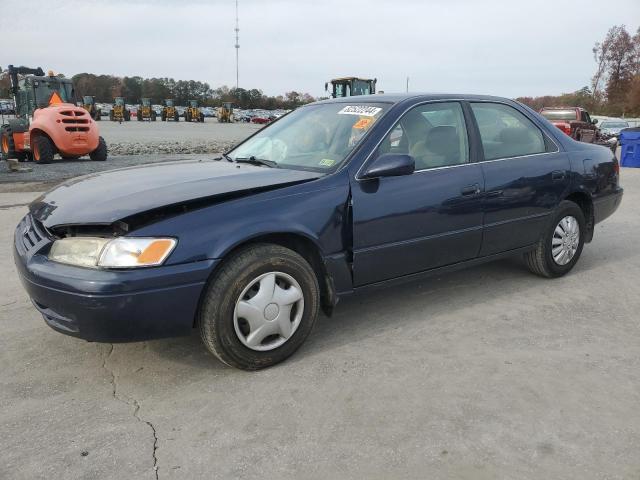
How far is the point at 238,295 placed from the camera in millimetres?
2832

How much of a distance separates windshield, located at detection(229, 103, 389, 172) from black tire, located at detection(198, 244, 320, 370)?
693 mm

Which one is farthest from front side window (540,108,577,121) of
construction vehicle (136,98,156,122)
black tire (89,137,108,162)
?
construction vehicle (136,98,156,122)

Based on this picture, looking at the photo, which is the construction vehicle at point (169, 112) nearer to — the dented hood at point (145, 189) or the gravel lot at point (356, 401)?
the gravel lot at point (356, 401)

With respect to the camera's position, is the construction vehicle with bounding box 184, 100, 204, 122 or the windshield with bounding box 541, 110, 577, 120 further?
the construction vehicle with bounding box 184, 100, 204, 122

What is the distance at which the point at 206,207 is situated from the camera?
279 centimetres

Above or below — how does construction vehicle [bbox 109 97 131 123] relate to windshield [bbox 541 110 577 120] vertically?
above

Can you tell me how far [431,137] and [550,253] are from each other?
1656mm

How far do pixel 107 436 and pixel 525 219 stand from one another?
328cm

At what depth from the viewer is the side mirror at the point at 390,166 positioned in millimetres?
3209

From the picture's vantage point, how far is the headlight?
2.59 metres

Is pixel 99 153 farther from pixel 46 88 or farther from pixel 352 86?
pixel 352 86

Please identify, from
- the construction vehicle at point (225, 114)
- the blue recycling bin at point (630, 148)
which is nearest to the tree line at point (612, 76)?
the construction vehicle at point (225, 114)

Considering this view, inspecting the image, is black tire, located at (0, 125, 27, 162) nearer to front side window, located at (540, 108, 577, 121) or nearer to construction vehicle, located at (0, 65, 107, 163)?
construction vehicle, located at (0, 65, 107, 163)

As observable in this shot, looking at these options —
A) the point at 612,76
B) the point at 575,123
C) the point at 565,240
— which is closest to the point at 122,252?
the point at 565,240
